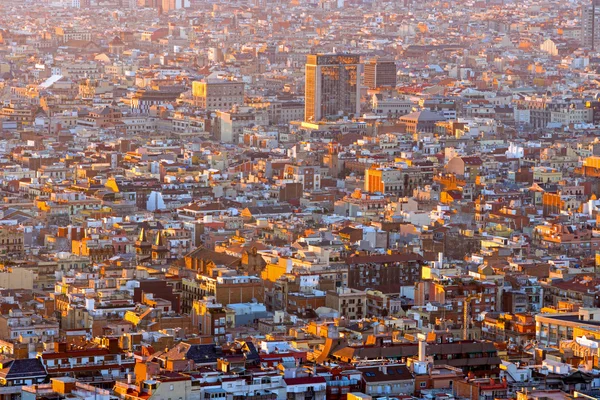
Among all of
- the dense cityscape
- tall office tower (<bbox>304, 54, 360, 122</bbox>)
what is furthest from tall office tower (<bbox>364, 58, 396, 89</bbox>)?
tall office tower (<bbox>304, 54, 360, 122</bbox>)

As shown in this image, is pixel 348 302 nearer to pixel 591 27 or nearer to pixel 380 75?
pixel 380 75

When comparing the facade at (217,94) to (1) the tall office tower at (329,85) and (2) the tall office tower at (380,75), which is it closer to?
(1) the tall office tower at (329,85)

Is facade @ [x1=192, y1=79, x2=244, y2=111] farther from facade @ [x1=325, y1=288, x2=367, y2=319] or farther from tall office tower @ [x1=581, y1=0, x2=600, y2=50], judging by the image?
facade @ [x1=325, y1=288, x2=367, y2=319]

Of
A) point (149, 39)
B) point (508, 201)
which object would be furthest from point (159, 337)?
point (149, 39)

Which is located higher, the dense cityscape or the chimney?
the chimney

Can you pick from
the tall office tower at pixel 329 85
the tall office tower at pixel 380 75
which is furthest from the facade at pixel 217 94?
the tall office tower at pixel 380 75

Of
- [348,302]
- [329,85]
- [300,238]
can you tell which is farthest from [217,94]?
[348,302]

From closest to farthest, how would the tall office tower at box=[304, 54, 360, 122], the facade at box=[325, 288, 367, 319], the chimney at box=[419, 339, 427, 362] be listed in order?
the chimney at box=[419, 339, 427, 362] < the facade at box=[325, 288, 367, 319] < the tall office tower at box=[304, 54, 360, 122]
